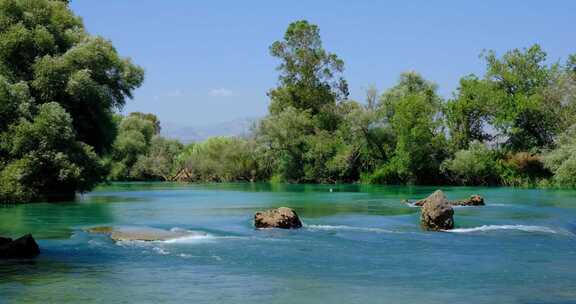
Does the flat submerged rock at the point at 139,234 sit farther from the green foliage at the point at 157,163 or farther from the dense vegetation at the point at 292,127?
the green foliage at the point at 157,163

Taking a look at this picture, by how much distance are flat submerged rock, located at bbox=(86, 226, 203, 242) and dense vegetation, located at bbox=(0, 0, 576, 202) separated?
61.9 feet

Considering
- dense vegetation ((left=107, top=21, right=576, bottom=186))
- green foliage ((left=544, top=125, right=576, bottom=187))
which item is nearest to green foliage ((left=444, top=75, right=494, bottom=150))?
dense vegetation ((left=107, top=21, right=576, bottom=186))

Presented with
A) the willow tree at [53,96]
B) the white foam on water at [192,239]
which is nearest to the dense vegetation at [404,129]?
the willow tree at [53,96]

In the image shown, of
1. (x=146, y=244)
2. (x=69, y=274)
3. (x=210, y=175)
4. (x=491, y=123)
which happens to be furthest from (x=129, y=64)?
(x=210, y=175)

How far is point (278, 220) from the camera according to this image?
30.5m

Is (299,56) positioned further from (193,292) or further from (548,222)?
(193,292)

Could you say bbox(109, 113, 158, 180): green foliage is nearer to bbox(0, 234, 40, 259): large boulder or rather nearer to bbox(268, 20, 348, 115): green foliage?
bbox(268, 20, 348, 115): green foliage

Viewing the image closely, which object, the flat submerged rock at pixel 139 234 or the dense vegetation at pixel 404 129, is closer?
the flat submerged rock at pixel 139 234

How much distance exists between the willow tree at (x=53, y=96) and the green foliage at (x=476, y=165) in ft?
135

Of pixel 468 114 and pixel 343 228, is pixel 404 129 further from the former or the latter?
pixel 343 228

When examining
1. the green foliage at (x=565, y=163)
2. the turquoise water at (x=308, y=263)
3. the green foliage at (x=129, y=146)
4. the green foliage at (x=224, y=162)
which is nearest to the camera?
the turquoise water at (x=308, y=263)

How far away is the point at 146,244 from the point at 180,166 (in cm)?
9372

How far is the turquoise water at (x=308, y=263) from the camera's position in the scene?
16516 millimetres

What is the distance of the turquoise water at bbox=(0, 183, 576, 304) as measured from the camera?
16.5 metres
